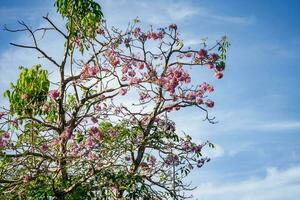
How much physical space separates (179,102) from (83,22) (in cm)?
306

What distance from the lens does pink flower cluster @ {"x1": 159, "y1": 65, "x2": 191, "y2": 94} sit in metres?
11.2

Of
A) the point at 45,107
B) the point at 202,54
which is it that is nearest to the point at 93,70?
the point at 45,107

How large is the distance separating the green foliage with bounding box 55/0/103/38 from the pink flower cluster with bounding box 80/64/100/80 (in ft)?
2.66

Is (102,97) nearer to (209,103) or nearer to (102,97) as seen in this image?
(102,97)

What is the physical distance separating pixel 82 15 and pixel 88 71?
4.89 ft

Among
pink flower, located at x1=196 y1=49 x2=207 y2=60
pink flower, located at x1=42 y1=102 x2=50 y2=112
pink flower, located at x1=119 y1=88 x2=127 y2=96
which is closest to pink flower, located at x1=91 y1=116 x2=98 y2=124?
pink flower, located at x1=119 y1=88 x2=127 y2=96

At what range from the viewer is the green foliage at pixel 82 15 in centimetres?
1134

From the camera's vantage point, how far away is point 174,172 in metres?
10.8

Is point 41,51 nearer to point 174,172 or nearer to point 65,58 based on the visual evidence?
point 65,58

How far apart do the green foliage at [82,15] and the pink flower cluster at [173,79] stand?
204 cm

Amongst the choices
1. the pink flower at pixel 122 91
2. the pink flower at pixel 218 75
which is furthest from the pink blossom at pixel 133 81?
the pink flower at pixel 218 75

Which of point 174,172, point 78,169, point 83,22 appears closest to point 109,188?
point 78,169

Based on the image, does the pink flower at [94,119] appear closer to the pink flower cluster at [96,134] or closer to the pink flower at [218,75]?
the pink flower cluster at [96,134]

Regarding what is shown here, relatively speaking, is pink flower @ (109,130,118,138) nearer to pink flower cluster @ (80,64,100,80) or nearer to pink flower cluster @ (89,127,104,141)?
pink flower cluster @ (89,127,104,141)
